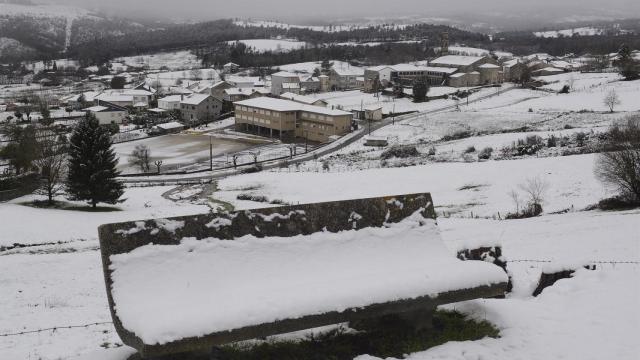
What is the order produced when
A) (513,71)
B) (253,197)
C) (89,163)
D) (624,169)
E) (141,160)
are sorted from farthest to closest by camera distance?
(513,71) → (141,160) → (253,197) → (89,163) → (624,169)

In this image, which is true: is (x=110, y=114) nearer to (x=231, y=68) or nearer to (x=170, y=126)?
(x=170, y=126)

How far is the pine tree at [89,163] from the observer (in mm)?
29297

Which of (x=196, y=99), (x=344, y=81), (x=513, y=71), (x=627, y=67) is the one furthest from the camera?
(x=513, y=71)

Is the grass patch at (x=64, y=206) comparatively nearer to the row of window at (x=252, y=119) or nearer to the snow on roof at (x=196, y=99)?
the row of window at (x=252, y=119)

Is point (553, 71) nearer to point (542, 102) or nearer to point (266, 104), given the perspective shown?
point (542, 102)

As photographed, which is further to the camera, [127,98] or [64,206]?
[127,98]

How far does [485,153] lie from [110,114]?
56014mm

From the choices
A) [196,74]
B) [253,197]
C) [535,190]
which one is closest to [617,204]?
[535,190]

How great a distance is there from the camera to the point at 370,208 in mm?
8203

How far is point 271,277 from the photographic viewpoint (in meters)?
7.29

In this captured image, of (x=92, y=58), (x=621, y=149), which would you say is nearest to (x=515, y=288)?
(x=621, y=149)

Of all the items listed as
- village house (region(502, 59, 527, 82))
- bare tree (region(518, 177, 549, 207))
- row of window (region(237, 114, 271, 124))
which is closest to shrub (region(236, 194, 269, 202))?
bare tree (region(518, 177, 549, 207))

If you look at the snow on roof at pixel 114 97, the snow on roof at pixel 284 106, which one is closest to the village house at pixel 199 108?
the snow on roof at pixel 114 97

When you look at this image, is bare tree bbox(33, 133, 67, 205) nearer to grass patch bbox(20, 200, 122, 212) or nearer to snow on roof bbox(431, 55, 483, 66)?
grass patch bbox(20, 200, 122, 212)
